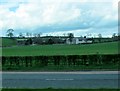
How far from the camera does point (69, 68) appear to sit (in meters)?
22.2

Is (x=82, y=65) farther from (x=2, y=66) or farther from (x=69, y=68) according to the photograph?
(x=2, y=66)

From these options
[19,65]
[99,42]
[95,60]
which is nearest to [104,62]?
[95,60]

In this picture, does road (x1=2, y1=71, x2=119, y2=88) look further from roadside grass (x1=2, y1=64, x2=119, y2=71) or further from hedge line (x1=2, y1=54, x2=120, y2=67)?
hedge line (x1=2, y1=54, x2=120, y2=67)

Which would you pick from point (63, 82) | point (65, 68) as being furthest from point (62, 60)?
point (63, 82)

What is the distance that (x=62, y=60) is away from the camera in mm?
23672

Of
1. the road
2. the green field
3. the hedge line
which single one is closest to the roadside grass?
the hedge line

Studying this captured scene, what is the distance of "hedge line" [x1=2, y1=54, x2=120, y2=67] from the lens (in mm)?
23109

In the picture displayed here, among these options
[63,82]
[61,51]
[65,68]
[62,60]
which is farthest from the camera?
[61,51]

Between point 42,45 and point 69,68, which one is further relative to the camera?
point 42,45

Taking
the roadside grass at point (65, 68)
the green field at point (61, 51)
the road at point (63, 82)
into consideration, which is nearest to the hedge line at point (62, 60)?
the roadside grass at point (65, 68)

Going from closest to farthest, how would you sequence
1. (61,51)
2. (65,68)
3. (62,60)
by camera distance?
(65,68), (62,60), (61,51)

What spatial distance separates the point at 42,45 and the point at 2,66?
1479 inches

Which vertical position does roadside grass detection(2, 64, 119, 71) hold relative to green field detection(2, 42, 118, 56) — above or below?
below

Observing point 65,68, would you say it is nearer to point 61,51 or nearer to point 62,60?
point 62,60
